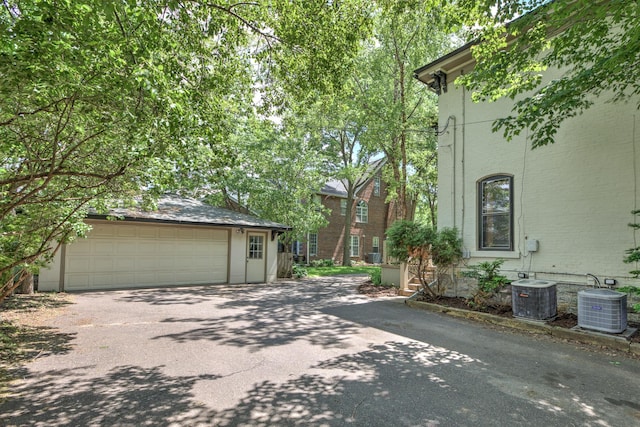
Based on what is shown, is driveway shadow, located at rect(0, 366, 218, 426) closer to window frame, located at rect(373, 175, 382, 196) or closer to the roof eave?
the roof eave

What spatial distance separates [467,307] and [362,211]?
20.3m

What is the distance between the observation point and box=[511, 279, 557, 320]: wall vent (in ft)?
22.3

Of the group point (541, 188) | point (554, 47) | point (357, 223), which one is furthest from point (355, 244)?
point (554, 47)

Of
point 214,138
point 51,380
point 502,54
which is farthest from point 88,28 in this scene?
point 502,54

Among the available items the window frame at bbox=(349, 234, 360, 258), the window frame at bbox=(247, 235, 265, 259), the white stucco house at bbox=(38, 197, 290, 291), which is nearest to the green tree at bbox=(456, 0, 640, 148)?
the white stucco house at bbox=(38, 197, 290, 291)

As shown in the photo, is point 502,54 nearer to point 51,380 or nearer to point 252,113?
point 252,113

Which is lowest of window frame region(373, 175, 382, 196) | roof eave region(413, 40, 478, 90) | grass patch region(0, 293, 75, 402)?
grass patch region(0, 293, 75, 402)

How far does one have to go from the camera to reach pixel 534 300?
22.4ft

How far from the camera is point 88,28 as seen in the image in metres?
3.16

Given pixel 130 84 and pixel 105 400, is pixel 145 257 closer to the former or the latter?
pixel 105 400

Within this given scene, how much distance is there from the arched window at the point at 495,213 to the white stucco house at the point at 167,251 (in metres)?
7.86

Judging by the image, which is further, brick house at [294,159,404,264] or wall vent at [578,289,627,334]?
brick house at [294,159,404,264]

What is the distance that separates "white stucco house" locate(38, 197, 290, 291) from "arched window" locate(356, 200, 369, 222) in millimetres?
14232

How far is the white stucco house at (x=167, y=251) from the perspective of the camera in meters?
10.6
